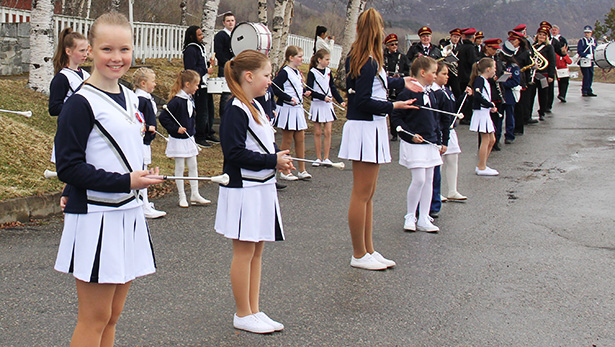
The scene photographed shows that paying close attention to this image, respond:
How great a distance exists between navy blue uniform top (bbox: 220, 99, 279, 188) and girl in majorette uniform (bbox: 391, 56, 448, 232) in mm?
2970

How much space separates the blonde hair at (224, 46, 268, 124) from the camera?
4.29m

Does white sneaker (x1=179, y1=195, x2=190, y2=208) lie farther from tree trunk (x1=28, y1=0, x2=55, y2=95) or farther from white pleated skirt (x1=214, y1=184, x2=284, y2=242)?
tree trunk (x1=28, y1=0, x2=55, y2=95)

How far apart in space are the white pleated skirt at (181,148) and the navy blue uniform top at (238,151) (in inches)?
149

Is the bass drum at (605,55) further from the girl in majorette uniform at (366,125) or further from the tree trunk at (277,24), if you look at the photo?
the girl in majorette uniform at (366,125)

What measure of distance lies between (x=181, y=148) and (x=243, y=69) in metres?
3.82

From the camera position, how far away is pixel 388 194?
900cm

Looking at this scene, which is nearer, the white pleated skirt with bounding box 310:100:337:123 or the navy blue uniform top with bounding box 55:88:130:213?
the navy blue uniform top with bounding box 55:88:130:213

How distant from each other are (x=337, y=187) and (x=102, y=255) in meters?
6.49

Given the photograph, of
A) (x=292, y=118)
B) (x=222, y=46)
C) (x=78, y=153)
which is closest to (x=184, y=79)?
(x=292, y=118)

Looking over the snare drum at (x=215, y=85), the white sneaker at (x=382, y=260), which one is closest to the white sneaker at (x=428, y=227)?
the white sneaker at (x=382, y=260)

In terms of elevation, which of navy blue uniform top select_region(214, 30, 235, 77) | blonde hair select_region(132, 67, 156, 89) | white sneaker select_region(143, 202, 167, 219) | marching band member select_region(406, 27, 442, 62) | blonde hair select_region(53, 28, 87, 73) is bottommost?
white sneaker select_region(143, 202, 167, 219)

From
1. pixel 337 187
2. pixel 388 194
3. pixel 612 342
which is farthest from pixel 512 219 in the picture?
pixel 612 342

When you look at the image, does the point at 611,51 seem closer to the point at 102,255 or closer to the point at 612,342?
the point at 612,342

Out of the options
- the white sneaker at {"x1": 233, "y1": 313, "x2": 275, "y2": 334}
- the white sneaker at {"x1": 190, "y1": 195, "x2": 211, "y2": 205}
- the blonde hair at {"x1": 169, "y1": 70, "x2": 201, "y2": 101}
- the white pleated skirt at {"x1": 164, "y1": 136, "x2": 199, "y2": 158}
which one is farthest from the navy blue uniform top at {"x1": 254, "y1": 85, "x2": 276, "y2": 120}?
the white sneaker at {"x1": 233, "y1": 313, "x2": 275, "y2": 334}
